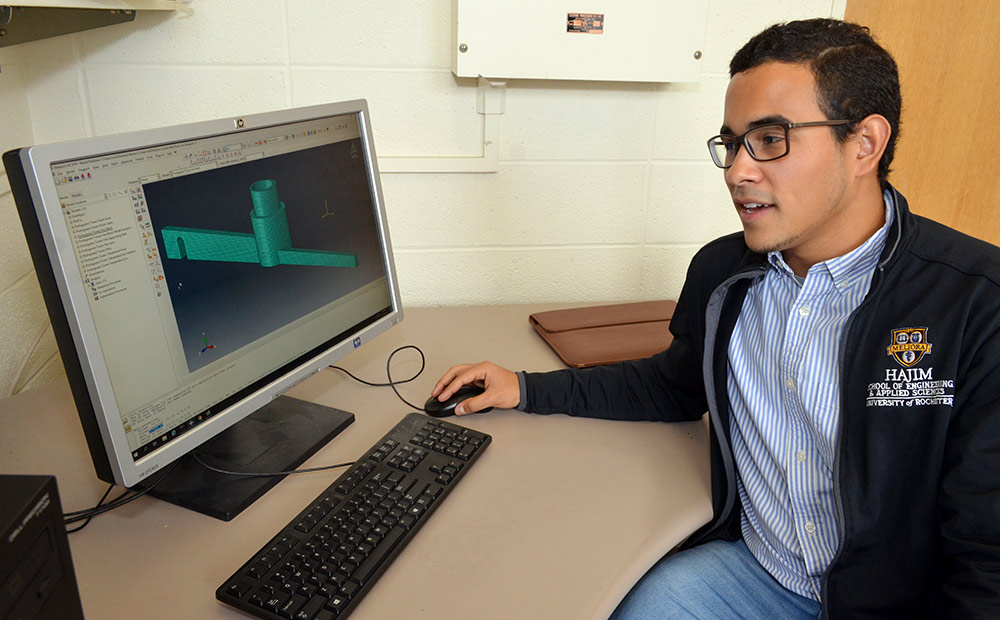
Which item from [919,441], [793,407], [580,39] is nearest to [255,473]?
[793,407]

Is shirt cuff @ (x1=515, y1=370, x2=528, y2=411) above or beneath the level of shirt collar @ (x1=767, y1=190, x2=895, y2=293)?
beneath

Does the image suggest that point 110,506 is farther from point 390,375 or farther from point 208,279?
point 390,375

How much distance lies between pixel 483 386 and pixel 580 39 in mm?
795

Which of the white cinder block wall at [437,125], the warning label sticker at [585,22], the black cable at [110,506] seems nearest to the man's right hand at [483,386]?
the black cable at [110,506]

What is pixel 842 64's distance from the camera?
3.33 feet

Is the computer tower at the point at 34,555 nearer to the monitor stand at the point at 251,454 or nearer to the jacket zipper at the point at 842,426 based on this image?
the monitor stand at the point at 251,454

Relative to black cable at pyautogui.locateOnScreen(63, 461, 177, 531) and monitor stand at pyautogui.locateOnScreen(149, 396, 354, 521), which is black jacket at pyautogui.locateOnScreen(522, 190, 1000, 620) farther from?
black cable at pyautogui.locateOnScreen(63, 461, 177, 531)

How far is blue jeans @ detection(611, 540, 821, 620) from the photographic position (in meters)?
1.03

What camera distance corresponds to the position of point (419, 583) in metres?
0.83

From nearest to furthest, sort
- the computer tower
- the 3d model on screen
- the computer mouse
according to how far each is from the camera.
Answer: the computer tower → the 3d model on screen → the computer mouse

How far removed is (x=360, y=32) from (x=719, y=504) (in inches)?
46.5

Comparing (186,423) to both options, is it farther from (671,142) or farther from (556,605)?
(671,142)

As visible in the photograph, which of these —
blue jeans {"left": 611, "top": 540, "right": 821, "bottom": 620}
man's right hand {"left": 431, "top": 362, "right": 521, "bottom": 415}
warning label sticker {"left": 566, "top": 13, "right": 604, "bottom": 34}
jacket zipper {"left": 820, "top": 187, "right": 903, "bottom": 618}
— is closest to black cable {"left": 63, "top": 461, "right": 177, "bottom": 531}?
man's right hand {"left": 431, "top": 362, "right": 521, "bottom": 415}

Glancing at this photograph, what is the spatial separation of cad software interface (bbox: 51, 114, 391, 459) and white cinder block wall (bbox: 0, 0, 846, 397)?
458 mm
